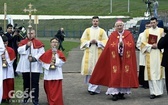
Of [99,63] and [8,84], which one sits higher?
[99,63]

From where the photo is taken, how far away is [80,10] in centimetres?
6138

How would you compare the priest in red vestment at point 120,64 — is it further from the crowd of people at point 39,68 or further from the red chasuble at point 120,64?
the crowd of people at point 39,68

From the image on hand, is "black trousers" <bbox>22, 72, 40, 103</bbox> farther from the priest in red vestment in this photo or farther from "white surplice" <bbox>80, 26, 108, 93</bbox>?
"white surplice" <bbox>80, 26, 108, 93</bbox>

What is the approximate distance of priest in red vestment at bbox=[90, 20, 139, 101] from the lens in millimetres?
11078

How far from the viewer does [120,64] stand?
1117cm

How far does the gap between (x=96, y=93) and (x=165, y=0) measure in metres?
60.5

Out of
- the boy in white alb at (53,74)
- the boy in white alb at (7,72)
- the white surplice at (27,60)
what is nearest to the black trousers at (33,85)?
the white surplice at (27,60)

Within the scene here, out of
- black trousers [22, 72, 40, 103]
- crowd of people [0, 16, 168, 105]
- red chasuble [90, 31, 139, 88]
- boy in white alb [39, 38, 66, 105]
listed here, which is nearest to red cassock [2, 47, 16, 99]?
crowd of people [0, 16, 168, 105]

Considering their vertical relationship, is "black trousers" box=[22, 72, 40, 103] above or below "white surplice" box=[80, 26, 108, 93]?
below

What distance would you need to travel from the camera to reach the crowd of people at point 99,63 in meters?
10.1

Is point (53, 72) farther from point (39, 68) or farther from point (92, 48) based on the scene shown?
point (92, 48)

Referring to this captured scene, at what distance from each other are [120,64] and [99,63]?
0.70m

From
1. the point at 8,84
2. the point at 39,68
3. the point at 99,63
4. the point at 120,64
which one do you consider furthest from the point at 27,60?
the point at 120,64

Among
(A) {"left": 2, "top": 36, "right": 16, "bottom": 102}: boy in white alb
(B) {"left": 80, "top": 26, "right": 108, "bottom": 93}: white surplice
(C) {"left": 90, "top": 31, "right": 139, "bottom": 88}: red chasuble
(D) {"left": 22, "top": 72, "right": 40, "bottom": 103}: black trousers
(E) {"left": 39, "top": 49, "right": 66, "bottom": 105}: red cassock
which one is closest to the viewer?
(E) {"left": 39, "top": 49, "right": 66, "bottom": 105}: red cassock
